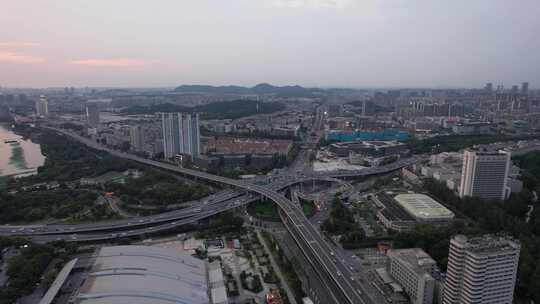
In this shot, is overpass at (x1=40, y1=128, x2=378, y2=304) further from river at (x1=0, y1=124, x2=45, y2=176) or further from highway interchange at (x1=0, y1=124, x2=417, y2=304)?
river at (x1=0, y1=124, x2=45, y2=176)

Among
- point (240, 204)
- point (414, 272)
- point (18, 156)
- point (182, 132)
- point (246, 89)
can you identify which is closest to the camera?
point (414, 272)

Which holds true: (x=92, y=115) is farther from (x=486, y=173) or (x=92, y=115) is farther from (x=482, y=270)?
(x=482, y=270)

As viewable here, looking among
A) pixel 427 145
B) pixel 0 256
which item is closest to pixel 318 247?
pixel 0 256

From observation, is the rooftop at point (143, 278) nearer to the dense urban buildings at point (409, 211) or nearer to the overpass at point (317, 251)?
the overpass at point (317, 251)

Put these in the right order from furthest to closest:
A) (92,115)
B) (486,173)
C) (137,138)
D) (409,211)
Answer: (92,115) → (137,138) → (486,173) → (409,211)

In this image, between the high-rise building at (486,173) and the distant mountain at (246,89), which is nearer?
the high-rise building at (486,173)

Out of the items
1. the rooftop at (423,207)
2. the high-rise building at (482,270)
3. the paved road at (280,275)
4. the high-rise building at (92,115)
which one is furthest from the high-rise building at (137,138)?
the high-rise building at (482,270)

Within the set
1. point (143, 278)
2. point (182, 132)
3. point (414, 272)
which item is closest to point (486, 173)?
point (414, 272)
